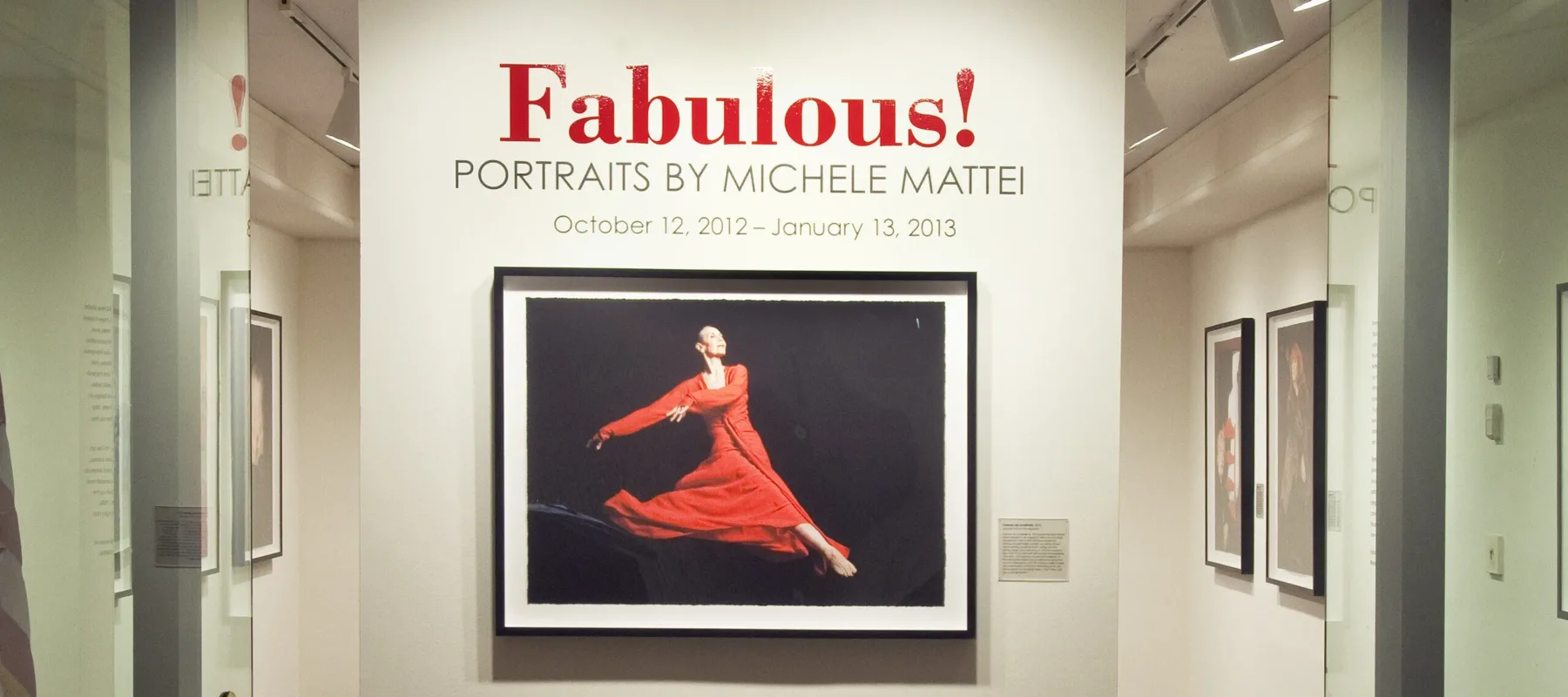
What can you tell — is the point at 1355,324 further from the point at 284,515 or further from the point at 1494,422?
the point at 284,515

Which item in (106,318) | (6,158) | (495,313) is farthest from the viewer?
→ (495,313)

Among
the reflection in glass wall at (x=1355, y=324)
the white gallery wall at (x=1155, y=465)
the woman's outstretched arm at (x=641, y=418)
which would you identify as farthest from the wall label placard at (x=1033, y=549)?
the white gallery wall at (x=1155, y=465)

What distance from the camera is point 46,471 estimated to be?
2.00m

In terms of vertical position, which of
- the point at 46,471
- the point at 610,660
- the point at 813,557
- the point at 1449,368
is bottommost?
the point at 610,660

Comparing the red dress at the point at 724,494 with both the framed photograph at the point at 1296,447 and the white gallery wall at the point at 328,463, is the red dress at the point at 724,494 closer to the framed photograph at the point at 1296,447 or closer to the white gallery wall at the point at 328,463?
the framed photograph at the point at 1296,447

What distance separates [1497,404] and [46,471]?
2.51 metres

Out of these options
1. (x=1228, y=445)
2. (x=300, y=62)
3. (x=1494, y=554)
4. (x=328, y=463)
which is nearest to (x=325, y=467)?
(x=328, y=463)

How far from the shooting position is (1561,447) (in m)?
1.95

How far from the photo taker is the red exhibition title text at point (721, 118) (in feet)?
8.05

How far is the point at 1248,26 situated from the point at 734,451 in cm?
193

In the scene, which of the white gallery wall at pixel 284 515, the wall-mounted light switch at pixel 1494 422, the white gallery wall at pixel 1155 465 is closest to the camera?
the wall-mounted light switch at pixel 1494 422

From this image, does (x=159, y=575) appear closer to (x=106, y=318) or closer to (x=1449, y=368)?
(x=106, y=318)

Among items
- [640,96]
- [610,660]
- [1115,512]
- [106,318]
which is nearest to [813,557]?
[610,660]

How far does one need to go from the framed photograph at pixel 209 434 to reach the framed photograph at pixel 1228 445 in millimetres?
4824
